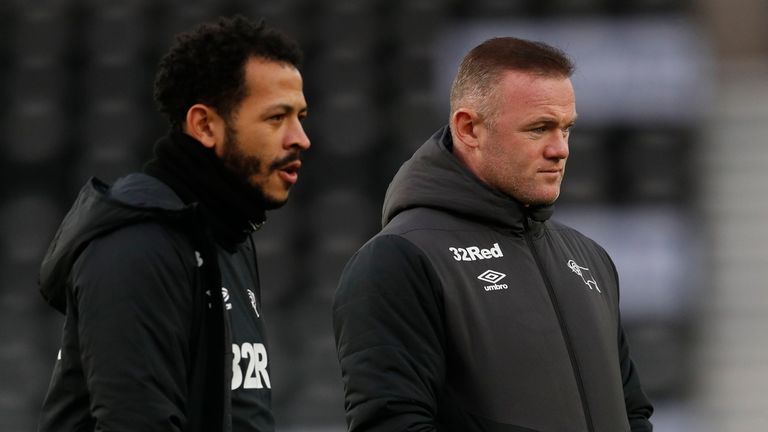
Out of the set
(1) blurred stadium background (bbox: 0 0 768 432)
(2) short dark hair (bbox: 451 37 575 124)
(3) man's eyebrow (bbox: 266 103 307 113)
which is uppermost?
(2) short dark hair (bbox: 451 37 575 124)

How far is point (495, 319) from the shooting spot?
211 centimetres

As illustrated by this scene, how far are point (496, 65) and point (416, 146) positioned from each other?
3421 mm

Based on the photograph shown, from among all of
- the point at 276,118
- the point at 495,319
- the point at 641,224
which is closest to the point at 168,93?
the point at 276,118

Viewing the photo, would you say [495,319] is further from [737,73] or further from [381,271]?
[737,73]

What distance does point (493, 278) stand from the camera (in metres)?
2.15

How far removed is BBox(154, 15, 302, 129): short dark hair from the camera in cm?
221

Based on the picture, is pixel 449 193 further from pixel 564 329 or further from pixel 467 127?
pixel 564 329

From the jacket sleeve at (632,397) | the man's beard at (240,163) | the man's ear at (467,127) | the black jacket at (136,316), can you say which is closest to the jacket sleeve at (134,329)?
the black jacket at (136,316)

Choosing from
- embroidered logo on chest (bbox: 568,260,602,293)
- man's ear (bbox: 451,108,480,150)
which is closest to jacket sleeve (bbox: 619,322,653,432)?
embroidered logo on chest (bbox: 568,260,602,293)

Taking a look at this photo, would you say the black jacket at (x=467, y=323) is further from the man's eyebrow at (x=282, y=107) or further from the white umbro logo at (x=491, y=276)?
the man's eyebrow at (x=282, y=107)

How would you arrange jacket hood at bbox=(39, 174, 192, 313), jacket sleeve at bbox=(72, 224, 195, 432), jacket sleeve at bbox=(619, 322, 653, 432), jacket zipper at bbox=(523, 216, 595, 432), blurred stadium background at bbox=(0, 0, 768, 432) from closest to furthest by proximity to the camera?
jacket sleeve at bbox=(72, 224, 195, 432)
jacket hood at bbox=(39, 174, 192, 313)
jacket zipper at bbox=(523, 216, 595, 432)
jacket sleeve at bbox=(619, 322, 653, 432)
blurred stadium background at bbox=(0, 0, 768, 432)

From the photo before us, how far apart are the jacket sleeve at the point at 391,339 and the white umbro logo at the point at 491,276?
0.30ft

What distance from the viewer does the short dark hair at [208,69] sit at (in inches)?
87.0

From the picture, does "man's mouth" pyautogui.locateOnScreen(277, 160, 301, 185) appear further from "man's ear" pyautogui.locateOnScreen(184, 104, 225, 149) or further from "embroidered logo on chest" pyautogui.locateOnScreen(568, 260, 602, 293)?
"embroidered logo on chest" pyautogui.locateOnScreen(568, 260, 602, 293)
